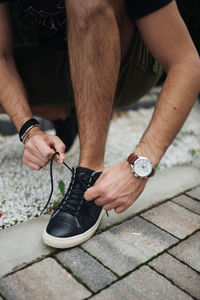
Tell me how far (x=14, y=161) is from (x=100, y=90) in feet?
3.13

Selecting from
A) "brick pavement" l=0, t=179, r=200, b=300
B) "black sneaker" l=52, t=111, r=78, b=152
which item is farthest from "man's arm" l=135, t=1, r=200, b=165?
"black sneaker" l=52, t=111, r=78, b=152

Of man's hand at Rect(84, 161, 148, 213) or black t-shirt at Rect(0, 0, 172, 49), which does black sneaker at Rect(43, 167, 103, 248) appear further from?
black t-shirt at Rect(0, 0, 172, 49)

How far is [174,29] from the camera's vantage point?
3.69 ft

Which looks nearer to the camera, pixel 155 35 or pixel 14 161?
pixel 155 35

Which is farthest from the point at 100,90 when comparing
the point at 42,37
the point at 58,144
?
the point at 42,37

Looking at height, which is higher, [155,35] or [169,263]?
[155,35]

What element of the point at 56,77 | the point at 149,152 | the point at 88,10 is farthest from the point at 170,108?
the point at 56,77

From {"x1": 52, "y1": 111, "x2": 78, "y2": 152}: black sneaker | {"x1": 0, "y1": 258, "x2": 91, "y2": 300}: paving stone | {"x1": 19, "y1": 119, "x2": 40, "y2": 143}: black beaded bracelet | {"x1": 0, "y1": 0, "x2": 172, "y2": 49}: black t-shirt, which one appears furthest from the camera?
{"x1": 52, "y1": 111, "x2": 78, "y2": 152}: black sneaker

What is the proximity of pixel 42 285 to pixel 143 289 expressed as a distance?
12.8 inches

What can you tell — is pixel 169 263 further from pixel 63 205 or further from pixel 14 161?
pixel 14 161

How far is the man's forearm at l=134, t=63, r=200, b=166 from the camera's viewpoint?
112 cm

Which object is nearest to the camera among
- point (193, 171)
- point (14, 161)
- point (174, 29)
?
point (174, 29)

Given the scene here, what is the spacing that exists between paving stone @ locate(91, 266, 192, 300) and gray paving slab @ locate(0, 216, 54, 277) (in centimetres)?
30

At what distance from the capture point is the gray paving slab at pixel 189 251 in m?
1.15
